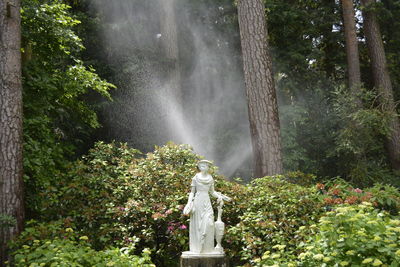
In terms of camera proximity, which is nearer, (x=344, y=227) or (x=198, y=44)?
(x=344, y=227)

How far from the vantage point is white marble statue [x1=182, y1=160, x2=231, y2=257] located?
18.5ft

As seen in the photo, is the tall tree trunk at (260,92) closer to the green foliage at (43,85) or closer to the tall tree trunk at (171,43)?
the green foliage at (43,85)

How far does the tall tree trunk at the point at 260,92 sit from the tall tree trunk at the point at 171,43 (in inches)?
210

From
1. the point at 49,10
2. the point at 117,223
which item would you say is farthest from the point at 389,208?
the point at 49,10

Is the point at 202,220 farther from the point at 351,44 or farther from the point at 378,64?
the point at 378,64

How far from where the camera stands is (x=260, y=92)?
27.7 ft

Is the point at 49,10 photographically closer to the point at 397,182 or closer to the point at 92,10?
the point at 92,10

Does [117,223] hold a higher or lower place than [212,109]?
lower

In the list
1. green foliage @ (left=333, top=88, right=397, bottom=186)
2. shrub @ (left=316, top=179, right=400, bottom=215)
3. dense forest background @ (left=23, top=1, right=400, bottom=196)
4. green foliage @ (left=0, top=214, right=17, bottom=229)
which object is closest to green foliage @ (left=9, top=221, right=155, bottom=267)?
green foliage @ (left=0, top=214, right=17, bottom=229)

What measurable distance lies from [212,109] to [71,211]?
8.23 metres

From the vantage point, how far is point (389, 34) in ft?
48.3

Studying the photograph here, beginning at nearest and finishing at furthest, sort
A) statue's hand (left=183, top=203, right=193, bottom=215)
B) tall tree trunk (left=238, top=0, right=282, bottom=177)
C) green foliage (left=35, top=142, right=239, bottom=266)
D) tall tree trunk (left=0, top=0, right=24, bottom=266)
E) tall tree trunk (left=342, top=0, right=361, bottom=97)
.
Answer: statue's hand (left=183, top=203, right=193, bottom=215), tall tree trunk (left=0, top=0, right=24, bottom=266), green foliage (left=35, top=142, right=239, bottom=266), tall tree trunk (left=238, top=0, right=282, bottom=177), tall tree trunk (left=342, top=0, right=361, bottom=97)

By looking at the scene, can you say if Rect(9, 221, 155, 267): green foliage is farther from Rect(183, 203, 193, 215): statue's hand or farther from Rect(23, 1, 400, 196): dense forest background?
Rect(23, 1, 400, 196): dense forest background

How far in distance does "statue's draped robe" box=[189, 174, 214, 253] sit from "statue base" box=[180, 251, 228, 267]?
8 cm
